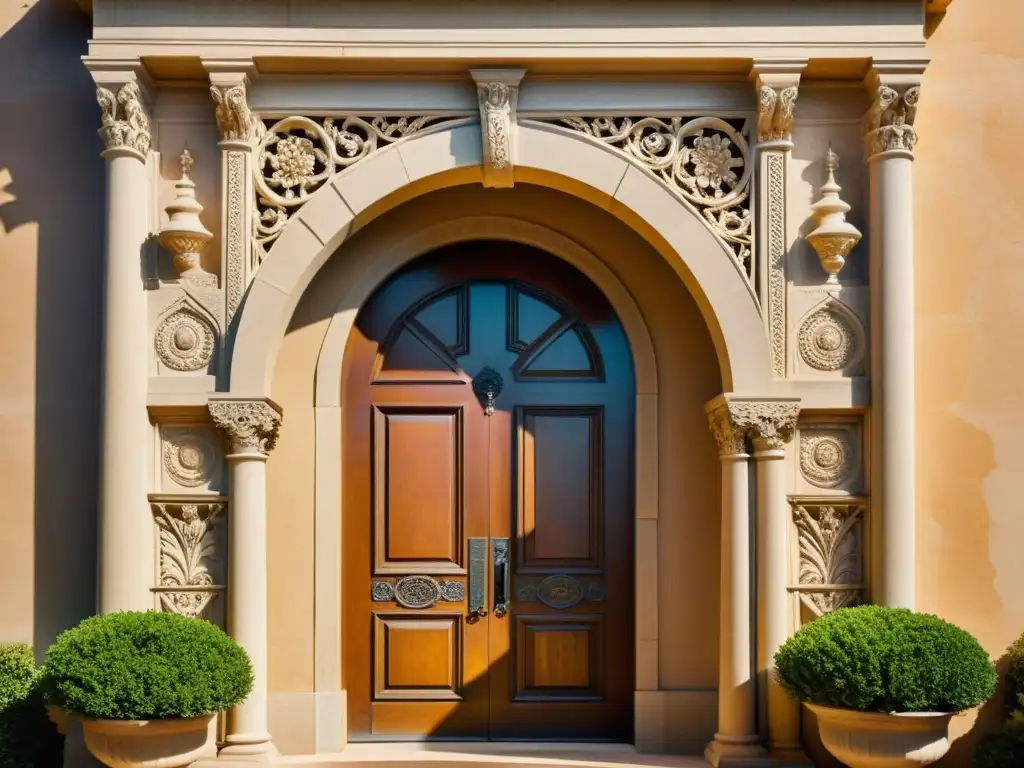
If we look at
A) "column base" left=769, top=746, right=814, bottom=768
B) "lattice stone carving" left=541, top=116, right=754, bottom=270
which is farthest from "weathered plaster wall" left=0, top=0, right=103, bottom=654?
"column base" left=769, top=746, right=814, bottom=768

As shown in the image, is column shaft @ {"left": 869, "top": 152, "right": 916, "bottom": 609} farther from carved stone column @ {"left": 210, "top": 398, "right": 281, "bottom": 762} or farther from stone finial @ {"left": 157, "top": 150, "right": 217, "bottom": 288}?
stone finial @ {"left": 157, "top": 150, "right": 217, "bottom": 288}

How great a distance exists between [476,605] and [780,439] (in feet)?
6.97

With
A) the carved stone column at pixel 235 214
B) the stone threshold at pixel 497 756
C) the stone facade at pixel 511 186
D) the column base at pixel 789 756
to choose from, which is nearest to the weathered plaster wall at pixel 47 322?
the stone facade at pixel 511 186

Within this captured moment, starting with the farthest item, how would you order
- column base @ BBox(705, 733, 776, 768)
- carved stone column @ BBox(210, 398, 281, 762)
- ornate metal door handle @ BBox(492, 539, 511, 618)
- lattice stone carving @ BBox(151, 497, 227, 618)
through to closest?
ornate metal door handle @ BBox(492, 539, 511, 618), lattice stone carving @ BBox(151, 497, 227, 618), carved stone column @ BBox(210, 398, 281, 762), column base @ BBox(705, 733, 776, 768)

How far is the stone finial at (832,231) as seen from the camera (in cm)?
759

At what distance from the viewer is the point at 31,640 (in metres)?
7.76

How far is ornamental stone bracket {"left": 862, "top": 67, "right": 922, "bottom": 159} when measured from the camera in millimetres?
7570

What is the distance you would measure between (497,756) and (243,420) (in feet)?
7.98

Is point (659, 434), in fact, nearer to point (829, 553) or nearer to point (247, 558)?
point (829, 553)

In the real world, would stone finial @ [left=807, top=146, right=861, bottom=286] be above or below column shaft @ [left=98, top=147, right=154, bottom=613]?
above

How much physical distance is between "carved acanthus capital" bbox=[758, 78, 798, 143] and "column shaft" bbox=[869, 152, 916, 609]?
55 cm

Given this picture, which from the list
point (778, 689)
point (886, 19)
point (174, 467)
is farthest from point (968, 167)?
point (174, 467)

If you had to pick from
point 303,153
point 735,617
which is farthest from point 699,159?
point 735,617

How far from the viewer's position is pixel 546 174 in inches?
307
